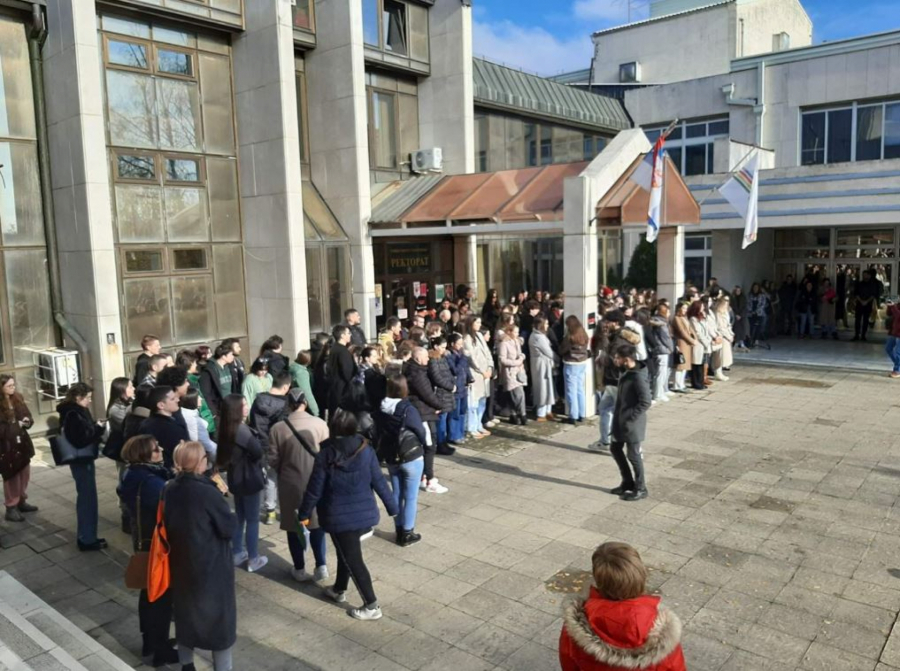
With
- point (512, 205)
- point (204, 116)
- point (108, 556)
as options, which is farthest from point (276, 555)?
point (204, 116)

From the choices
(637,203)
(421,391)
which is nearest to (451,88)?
(637,203)

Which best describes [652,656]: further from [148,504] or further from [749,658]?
[148,504]

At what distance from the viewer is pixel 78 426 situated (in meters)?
7.17

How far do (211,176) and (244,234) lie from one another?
47.9 inches

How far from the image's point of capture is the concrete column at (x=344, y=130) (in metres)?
15.1

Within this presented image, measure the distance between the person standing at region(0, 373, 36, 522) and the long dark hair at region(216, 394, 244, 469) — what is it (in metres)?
2.79

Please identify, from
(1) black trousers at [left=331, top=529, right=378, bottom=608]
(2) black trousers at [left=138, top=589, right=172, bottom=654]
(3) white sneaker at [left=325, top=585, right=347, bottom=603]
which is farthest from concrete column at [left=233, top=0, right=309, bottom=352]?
(2) black trousers at [left=138, top=589, right=172, bottom=654]

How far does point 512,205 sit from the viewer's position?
1370 centimetres

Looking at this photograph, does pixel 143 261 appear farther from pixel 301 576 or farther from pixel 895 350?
pixel 895 350

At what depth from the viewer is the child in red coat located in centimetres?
317

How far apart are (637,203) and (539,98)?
9.02m

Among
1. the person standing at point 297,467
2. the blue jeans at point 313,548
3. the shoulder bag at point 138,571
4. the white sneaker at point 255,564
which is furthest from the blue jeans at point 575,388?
the shoulder bag at point 138,571

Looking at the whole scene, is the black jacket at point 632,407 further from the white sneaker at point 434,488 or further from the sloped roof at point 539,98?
the sloped roof at point 539,98

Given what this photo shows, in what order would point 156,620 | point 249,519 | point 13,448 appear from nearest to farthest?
point 156,620
point 249,519
point 13,448
